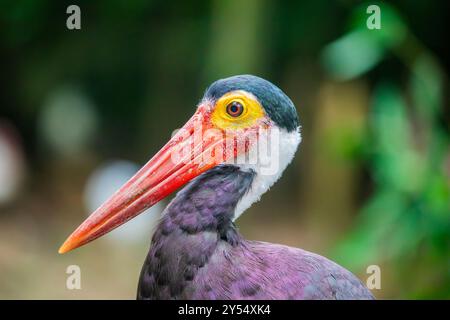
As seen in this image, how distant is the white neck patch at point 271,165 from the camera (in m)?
2.29

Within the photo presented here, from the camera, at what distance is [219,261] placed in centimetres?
216

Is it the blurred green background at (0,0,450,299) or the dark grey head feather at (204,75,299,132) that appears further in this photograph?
the blurred green background at (0,0,450,299)

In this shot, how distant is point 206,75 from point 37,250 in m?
2.27

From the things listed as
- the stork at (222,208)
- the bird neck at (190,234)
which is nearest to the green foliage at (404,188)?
the stork at (222,208)

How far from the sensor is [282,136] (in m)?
2.33

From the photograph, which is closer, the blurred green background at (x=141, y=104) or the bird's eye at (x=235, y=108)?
the bird's eye at (x=235, y=108)

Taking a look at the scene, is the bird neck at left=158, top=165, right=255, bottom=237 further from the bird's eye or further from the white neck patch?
the bird's eye

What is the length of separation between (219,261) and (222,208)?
16cm

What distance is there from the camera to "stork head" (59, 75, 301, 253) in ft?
7.55

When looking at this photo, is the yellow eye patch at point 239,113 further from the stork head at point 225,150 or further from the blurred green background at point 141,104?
the blurred green background at point 141,104

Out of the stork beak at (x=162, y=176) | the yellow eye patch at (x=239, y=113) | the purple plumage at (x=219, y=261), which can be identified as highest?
the yellow eye patch at (x=239, y=113)

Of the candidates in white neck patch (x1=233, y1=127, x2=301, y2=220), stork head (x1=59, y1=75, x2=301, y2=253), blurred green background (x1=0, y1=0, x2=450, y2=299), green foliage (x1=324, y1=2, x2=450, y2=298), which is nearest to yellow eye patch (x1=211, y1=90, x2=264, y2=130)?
stork head (x1=59, y1=75, x2=301, y2=253)

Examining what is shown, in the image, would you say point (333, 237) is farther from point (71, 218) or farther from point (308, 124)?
point (71, 218)
